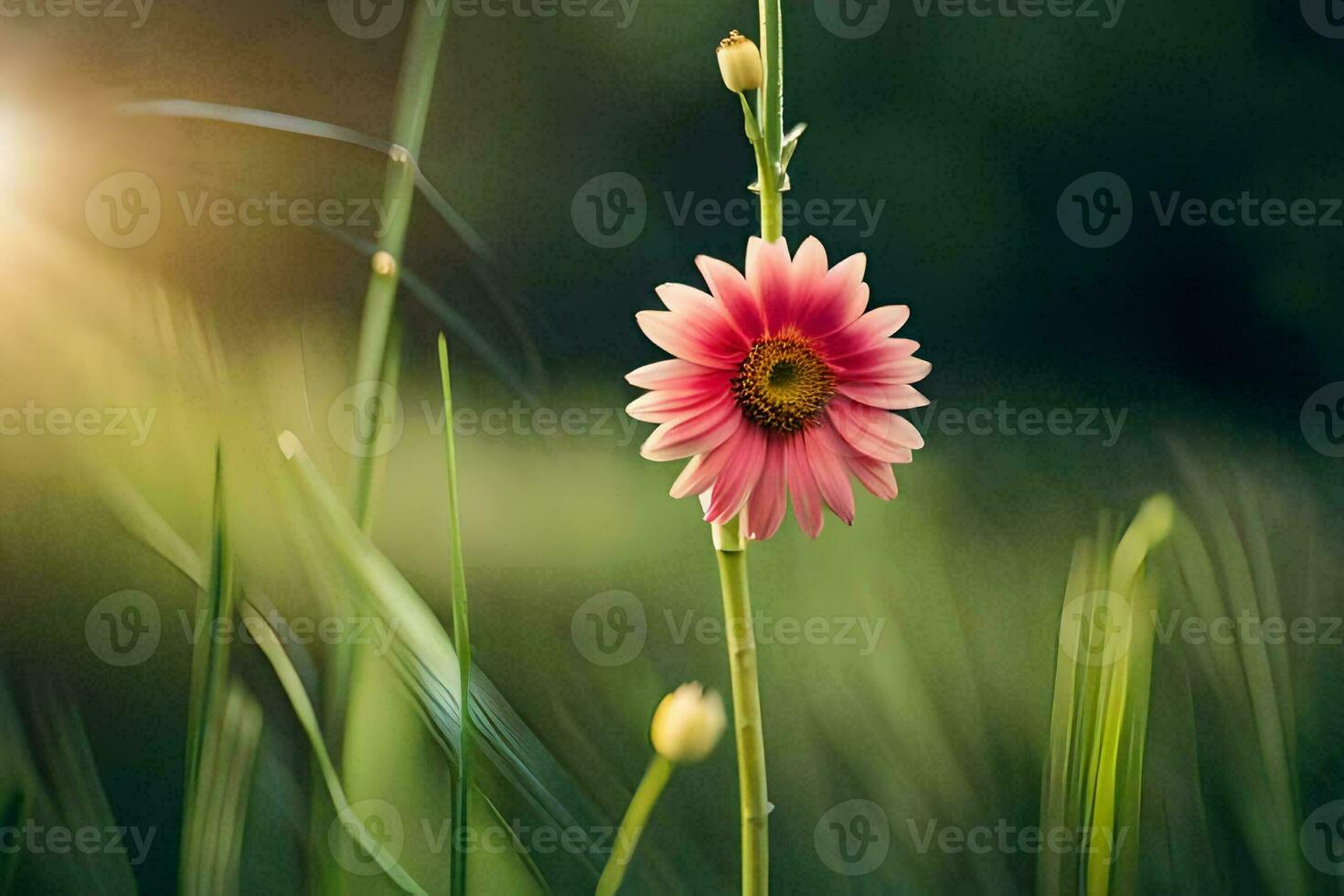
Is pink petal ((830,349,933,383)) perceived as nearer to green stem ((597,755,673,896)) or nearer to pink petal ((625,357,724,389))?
pink petal ((625,357,724,389))

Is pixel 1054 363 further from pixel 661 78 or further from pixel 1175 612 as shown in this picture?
pixel 661 78

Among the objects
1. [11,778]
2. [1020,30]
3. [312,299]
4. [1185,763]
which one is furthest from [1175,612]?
[11,778]

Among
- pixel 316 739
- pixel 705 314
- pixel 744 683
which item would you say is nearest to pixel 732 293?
pixel 705 314

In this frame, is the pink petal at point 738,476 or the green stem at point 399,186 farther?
the green stem at point 399,186

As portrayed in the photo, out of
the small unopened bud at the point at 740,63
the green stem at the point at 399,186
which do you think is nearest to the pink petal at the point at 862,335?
the small unopened bud at the point at 740,63

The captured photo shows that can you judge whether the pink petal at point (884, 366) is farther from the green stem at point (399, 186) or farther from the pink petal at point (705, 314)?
the green stem at point (399, 186)

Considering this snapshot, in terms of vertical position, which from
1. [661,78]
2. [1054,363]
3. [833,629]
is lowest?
[833,629]

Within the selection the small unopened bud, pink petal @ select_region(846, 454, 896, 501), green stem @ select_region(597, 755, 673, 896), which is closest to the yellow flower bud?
green stem @ select_region(597, 755, 673, 896)
